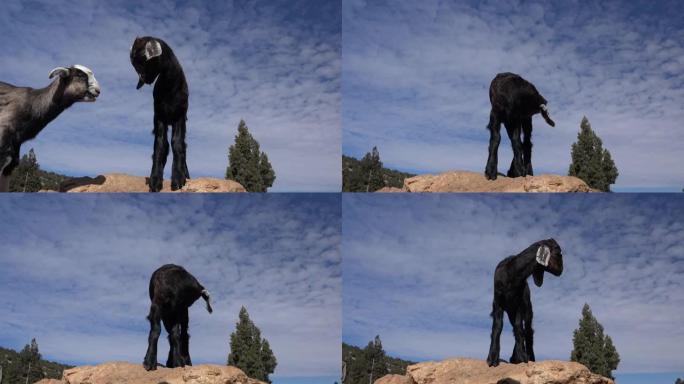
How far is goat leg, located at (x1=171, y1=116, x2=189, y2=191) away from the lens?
885 inches

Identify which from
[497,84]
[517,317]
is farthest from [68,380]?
[497,84]

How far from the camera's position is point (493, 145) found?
24.3m

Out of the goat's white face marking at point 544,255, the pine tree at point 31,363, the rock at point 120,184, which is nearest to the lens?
the goat's white face marking at point 544,255

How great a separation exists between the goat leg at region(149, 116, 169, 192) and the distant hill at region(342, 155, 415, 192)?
1025 cm

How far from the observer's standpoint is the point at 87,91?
22.2 metres

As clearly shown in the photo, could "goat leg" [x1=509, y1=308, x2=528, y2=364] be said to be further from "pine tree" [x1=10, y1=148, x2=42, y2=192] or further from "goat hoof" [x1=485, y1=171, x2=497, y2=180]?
"pine tree" [x1=10, y1=148, x2=42, y2=192]

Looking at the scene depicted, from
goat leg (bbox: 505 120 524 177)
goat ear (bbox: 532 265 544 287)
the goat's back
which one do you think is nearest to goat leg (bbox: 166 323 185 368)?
the goat's back

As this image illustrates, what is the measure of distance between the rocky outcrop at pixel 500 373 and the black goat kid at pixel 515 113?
5.38m

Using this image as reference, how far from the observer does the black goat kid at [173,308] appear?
21.7m

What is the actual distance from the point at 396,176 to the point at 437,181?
13.6 feet

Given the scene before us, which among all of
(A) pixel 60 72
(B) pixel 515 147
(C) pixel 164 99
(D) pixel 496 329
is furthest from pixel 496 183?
(A) pixel 60 72

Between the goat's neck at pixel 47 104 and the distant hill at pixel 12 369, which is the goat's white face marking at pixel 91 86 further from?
the distant hill at pixel 12 369

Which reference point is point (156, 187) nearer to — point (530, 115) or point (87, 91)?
point (87, 91)

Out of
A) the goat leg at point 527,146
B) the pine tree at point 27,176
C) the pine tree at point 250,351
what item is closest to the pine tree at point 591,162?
the goat leg at point 527,146
